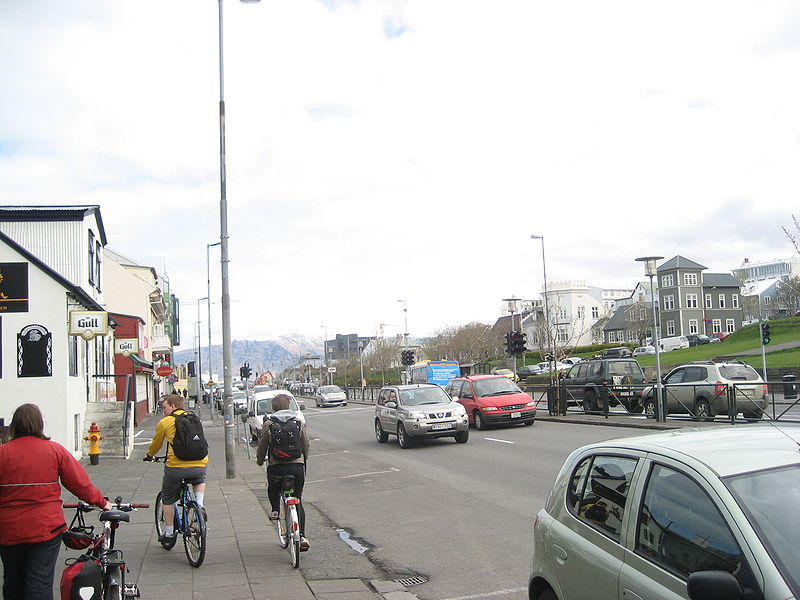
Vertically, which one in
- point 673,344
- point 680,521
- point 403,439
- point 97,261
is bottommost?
point 403,439

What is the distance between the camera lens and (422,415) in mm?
21016

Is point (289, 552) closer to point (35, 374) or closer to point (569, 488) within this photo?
point (569, 488)

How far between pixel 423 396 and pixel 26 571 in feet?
A: 56.8

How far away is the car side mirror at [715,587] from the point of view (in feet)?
9.95

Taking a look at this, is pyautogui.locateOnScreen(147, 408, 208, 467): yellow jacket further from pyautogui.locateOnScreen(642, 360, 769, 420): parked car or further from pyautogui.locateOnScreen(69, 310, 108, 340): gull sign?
pyautogui.locateOnScreen(642, 360, 769, 420): parked car

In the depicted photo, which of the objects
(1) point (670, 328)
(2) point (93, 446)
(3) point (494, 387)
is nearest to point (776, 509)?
(2) point (93, 446)

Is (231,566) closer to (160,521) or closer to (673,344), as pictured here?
(160,521)

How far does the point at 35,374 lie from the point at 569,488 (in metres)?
17.9

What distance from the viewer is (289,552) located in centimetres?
859

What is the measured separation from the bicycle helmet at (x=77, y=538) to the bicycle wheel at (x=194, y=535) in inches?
96.0

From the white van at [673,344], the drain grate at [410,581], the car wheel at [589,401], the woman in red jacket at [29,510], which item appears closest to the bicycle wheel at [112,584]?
the woman in red jacket at [29,510]

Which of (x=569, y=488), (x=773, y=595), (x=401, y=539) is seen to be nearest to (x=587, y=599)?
(x=569, y=488)

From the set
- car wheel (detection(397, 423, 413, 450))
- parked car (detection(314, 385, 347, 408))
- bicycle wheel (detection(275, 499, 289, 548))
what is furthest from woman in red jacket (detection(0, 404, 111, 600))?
parked car (detection(314, 385, 347, 408))

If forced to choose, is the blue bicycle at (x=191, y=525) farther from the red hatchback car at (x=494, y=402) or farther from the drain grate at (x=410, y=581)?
the red hatchback car at (x=494, y=402)
